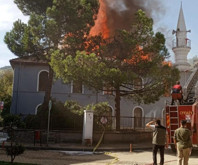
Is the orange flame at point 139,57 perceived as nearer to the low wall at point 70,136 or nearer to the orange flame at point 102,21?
the orange flame at point 102,21

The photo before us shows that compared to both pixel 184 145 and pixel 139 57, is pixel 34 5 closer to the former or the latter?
pixel 139 57

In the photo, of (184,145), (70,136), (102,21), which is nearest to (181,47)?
A: (102,21)

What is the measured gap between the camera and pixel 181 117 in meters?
11.6

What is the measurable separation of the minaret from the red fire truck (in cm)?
2081

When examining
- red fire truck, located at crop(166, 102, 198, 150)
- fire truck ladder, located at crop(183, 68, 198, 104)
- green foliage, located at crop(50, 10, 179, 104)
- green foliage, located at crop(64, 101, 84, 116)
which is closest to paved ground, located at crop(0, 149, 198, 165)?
red fire truck, located at crop(166, 102, 198, 150)

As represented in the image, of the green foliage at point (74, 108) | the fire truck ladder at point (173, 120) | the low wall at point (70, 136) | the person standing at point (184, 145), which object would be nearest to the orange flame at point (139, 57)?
the low wall at point (70, 136)

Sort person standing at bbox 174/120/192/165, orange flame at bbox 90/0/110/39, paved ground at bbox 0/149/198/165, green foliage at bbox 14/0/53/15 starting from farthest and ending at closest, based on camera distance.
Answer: orange flame at bbox 90/0/110/39 < green foliage at bbox 14/0/53/15 < paved ground at bbox 0/149/198/165 < person standing at bbox 174/120/192/165

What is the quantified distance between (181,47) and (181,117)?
22.7 metres

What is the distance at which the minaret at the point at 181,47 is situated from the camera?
105 feet

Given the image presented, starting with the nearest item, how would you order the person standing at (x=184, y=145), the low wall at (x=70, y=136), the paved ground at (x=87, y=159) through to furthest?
1. the person standing at (x=184, y=145)
2. the paved ground at (x=87, y=159)
3. the low wall at (x=70, y=136)

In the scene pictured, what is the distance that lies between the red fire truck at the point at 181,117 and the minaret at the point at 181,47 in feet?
68.3

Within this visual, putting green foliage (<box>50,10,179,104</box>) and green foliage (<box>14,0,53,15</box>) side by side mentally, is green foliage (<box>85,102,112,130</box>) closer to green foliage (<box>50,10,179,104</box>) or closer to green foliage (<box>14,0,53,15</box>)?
green foliage (<box>50,10,179,104</box>)

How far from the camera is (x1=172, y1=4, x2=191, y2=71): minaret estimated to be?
3192cm

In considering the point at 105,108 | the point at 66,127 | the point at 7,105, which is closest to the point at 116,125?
the point at 105,108
